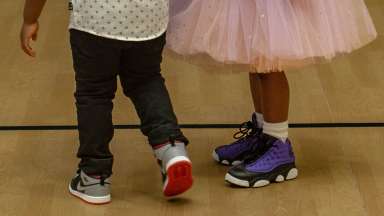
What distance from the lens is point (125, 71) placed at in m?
1.89

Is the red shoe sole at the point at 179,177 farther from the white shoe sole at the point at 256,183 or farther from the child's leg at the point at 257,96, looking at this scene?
the child's leg at the point at 257,96

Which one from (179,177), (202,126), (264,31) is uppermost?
(264,31)

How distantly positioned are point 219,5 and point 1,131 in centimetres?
80

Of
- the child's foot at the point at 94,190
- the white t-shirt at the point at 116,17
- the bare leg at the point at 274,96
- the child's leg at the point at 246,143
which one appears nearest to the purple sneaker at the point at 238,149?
the child's leg at the point at 246,143

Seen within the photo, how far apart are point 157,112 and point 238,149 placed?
0.33m

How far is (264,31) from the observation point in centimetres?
185

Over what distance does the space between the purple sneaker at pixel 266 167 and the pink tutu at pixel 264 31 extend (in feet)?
0.78

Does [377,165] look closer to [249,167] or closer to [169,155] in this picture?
[249,167]

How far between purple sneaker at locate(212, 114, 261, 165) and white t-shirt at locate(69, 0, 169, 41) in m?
0.48

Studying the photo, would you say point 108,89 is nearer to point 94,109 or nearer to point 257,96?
point 94,109

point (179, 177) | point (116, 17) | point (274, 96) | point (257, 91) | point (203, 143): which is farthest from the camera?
point (203, 143)

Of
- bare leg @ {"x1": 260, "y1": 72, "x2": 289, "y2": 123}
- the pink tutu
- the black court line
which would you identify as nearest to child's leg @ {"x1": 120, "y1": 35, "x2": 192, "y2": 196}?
the pink tutu

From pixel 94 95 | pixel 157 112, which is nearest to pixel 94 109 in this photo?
pixel 94 95

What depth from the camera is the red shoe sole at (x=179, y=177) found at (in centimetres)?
183
